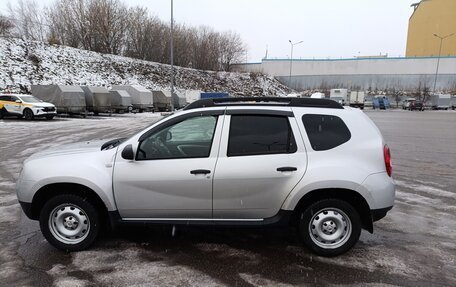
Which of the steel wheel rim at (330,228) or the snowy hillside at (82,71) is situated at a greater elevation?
the snowy hillside at (82,71)

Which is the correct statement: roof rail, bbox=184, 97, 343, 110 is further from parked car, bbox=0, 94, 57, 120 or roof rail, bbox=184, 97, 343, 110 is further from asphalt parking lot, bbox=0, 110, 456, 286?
parked car, bbox=0, 94, 57, 120

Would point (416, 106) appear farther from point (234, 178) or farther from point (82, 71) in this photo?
point (234, 178)

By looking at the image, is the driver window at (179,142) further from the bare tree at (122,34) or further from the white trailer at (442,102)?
the white trailer at (442,102)

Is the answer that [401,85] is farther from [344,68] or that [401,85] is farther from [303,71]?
[303,71]

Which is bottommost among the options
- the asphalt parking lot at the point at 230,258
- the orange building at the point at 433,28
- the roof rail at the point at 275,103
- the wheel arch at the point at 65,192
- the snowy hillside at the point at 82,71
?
the asphalt parking lot at the point at 230,258

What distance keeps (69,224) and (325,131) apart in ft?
10.4

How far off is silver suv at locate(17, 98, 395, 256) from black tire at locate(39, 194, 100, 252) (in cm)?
1

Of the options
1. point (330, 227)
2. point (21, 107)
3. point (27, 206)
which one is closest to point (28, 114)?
point (21, 107)

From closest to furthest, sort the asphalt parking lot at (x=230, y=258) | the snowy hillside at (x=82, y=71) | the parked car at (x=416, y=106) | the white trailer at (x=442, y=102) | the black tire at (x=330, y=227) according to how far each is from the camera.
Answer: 1. the asphalt parking lot at (x=230, y=258)
2. the black tire at (x=330, y=227)
3. the snowy hillside at (x=82, y=71)
4. the parked car at (x=416, y=106)
5. the white trailer at (x=442, y=102)

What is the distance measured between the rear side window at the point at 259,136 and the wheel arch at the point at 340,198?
574mm

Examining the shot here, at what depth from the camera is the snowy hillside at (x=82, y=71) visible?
127 ft

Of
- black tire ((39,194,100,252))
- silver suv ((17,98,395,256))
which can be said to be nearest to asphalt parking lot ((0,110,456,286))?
black tire ((39,194,100,252))

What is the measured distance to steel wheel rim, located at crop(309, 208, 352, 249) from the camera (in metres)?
4.19

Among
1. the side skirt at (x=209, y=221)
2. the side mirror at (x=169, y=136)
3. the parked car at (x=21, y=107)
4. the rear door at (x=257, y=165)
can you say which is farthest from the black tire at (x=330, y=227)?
the parked car at (x=21, y=107)
